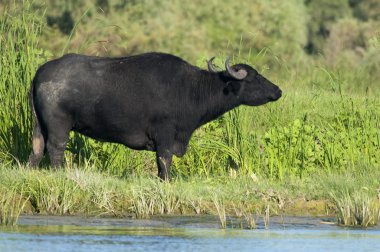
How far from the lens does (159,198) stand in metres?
13.8

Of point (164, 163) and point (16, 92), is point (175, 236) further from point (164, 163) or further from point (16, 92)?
point (16, 92)

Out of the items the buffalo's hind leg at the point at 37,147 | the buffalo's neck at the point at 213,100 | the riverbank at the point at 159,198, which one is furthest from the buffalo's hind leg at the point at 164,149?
the buffalo's hind leg at the point at 37,147

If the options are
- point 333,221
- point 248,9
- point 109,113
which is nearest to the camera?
point 333,221

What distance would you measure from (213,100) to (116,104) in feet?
4.84

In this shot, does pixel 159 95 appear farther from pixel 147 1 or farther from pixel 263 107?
pixel 147 1

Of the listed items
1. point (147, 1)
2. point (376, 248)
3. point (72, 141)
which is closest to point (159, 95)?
point (72, 141)

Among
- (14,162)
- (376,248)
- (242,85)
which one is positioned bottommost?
(376,248)

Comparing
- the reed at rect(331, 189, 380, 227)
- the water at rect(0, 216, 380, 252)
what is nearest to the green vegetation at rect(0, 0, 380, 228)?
the reed at rect(331, 189, 380, 227)

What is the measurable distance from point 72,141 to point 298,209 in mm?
3610

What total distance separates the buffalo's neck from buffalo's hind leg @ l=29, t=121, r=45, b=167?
2156mm

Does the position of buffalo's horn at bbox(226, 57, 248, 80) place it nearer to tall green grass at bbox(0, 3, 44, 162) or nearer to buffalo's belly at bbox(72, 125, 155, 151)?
buffalo's belly at bbox(72, 125, 155, 151)

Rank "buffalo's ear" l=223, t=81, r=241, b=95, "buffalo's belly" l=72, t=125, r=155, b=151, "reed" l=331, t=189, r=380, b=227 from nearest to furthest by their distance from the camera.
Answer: "reed" l=331, t=189, r=380, b=227, "buffalo's belly" l=72, t=125, r=155, b=151, "buffalo's ear" l=223, t=81, r=241, b=95

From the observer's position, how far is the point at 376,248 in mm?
11984

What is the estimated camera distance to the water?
11727 mm
